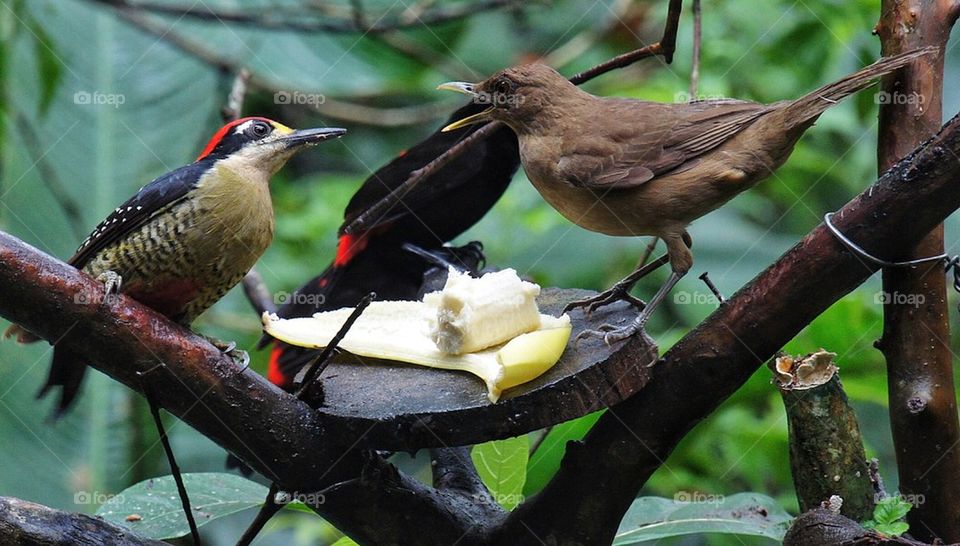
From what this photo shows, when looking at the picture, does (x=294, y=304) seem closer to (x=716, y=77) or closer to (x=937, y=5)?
(x=716, y=77)

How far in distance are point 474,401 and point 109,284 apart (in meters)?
0.70

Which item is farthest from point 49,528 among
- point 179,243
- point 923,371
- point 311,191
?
point 311,191

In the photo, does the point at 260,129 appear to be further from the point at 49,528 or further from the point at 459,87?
the point at 49,528

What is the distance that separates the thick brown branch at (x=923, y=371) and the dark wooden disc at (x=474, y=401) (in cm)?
60

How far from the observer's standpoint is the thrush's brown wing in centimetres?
241

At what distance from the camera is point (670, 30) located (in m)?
2.38

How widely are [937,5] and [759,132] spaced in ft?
1.46

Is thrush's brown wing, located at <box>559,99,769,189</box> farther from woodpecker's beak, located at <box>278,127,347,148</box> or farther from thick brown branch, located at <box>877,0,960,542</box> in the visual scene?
woodpecker's beak, located at <box>278,127,347,148</box>

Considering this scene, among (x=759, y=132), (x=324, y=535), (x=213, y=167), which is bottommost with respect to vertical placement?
(x=324, y=535)

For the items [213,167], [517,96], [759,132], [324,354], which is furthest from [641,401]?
[213,167]

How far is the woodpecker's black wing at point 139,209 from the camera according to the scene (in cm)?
231

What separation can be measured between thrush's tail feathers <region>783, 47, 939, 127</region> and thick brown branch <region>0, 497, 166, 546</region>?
1610 mm

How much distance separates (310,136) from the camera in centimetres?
254

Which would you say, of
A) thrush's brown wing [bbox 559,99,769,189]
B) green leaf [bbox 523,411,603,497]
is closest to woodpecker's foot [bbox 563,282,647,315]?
thrush's brown wing [bbox 559,99,769,189]
